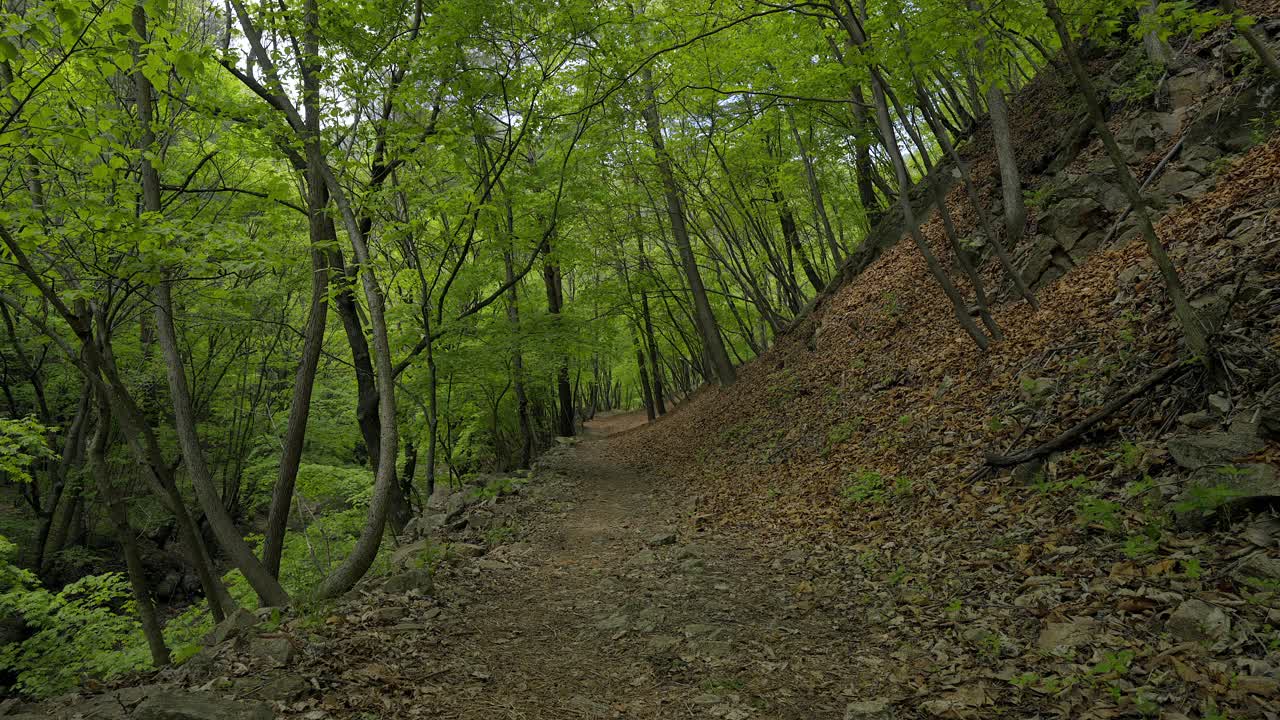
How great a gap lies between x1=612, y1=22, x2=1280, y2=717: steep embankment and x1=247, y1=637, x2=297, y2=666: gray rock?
3.84 meters

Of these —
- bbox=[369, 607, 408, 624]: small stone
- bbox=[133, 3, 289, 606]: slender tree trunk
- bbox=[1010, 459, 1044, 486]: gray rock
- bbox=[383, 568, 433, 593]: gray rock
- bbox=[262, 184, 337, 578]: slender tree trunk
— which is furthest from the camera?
bbox=[262, 184, 337, 578]: slender tree trunk

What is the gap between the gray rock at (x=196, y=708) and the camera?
3178 millimetres

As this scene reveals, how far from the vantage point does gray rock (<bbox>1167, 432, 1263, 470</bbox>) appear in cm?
382

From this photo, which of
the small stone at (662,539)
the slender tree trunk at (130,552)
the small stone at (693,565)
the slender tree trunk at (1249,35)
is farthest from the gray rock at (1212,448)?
the slender tree trunk at (130,552)

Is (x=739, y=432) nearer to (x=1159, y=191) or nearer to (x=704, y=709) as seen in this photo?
(x=1159, y=191)

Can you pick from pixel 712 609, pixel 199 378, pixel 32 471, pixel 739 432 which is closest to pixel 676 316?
pixel 739 432

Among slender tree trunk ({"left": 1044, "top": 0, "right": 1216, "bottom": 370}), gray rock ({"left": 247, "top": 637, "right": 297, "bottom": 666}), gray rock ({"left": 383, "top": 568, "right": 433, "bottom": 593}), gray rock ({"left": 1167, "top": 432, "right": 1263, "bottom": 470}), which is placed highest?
slender tree trunk ({"left": 1044, "top": 0, "right": 1216, "bottom": 370})

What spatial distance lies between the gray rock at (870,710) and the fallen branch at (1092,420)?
2985 mm

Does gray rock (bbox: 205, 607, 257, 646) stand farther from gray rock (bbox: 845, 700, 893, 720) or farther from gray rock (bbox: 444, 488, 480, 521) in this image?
gray rock (bbox: 845, 700, 893, 720)

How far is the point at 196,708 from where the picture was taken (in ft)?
10.7

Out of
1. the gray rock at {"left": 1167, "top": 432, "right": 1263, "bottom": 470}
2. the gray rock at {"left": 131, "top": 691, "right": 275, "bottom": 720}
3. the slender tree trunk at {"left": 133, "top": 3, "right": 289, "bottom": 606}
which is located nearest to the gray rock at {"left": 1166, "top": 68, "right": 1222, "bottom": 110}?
the gray rock at {"left": 1167, "top": 432, "right": 1263, "bottom": 470}

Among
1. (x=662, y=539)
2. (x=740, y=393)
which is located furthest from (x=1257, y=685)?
(x=740, y=393)

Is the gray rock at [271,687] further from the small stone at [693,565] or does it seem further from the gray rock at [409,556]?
→ the small stone at [693,565]

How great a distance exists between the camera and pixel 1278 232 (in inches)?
199
